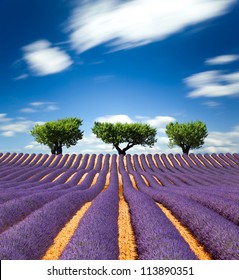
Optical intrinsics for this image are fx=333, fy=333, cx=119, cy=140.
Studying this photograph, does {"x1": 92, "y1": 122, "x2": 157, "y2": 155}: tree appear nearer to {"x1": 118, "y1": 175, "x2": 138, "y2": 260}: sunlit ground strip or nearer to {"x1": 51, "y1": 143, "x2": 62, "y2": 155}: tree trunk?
{"x1": 51, "y1": 143, "x2": 62, "y2": 155}: tree trunk

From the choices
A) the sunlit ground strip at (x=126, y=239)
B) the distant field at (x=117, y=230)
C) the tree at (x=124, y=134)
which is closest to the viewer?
the distant field at (x=117, y=230)

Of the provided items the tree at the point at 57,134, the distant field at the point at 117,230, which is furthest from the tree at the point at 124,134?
the distant field at the point at 117,230

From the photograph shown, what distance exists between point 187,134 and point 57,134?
22879 mm

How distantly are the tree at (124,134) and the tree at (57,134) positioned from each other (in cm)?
444

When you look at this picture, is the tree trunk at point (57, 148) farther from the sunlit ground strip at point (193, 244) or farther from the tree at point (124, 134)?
the sunlit ground strip at point (193, 244)

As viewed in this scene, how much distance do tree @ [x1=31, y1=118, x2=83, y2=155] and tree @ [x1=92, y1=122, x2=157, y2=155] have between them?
14.6 feet

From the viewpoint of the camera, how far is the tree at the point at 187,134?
59.3m

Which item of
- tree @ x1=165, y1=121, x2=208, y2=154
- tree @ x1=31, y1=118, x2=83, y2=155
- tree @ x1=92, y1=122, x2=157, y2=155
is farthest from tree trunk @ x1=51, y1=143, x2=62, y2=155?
tree @ x1=165, y1=121, x2=208, y2=154

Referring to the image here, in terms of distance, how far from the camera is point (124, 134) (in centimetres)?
5766

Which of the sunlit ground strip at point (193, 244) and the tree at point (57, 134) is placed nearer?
the sunlit ground strip at point (193, 244)
